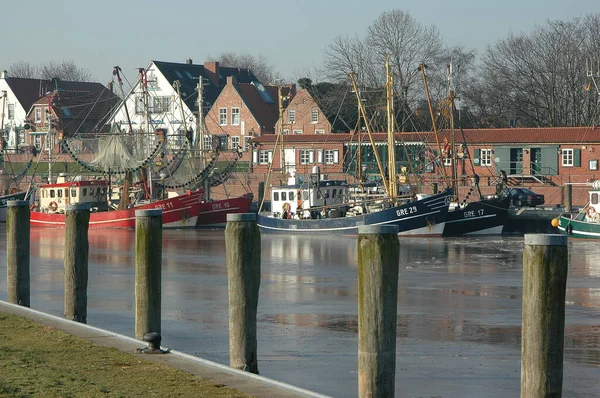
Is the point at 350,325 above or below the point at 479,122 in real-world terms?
below

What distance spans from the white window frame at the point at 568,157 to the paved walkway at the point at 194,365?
56910 mm

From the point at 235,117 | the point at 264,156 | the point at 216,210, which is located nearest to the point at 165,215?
the point at 216,210

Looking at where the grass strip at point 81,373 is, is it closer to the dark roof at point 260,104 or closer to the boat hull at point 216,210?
the boat hull at point 216,210

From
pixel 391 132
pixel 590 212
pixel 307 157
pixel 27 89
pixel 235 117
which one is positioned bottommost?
pixel 590 212

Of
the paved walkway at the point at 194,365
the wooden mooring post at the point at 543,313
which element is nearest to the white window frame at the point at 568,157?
the paved walkway at the point at 194,365

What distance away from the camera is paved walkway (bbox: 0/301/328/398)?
12.3 meters

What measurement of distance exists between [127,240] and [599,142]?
31373 mm

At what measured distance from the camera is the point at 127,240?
52.6 metres

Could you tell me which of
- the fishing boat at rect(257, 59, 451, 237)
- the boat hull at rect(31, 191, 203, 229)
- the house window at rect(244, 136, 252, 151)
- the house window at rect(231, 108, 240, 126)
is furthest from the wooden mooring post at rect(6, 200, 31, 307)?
the house window at rect(231, 108, 240, 126)

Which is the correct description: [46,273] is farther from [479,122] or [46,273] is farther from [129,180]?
[479,122]

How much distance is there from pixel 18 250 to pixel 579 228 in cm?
3413

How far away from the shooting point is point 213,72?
115 meters

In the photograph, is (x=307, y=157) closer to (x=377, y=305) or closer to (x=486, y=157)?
(x=486, y=157)

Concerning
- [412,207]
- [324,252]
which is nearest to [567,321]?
[324,252]
